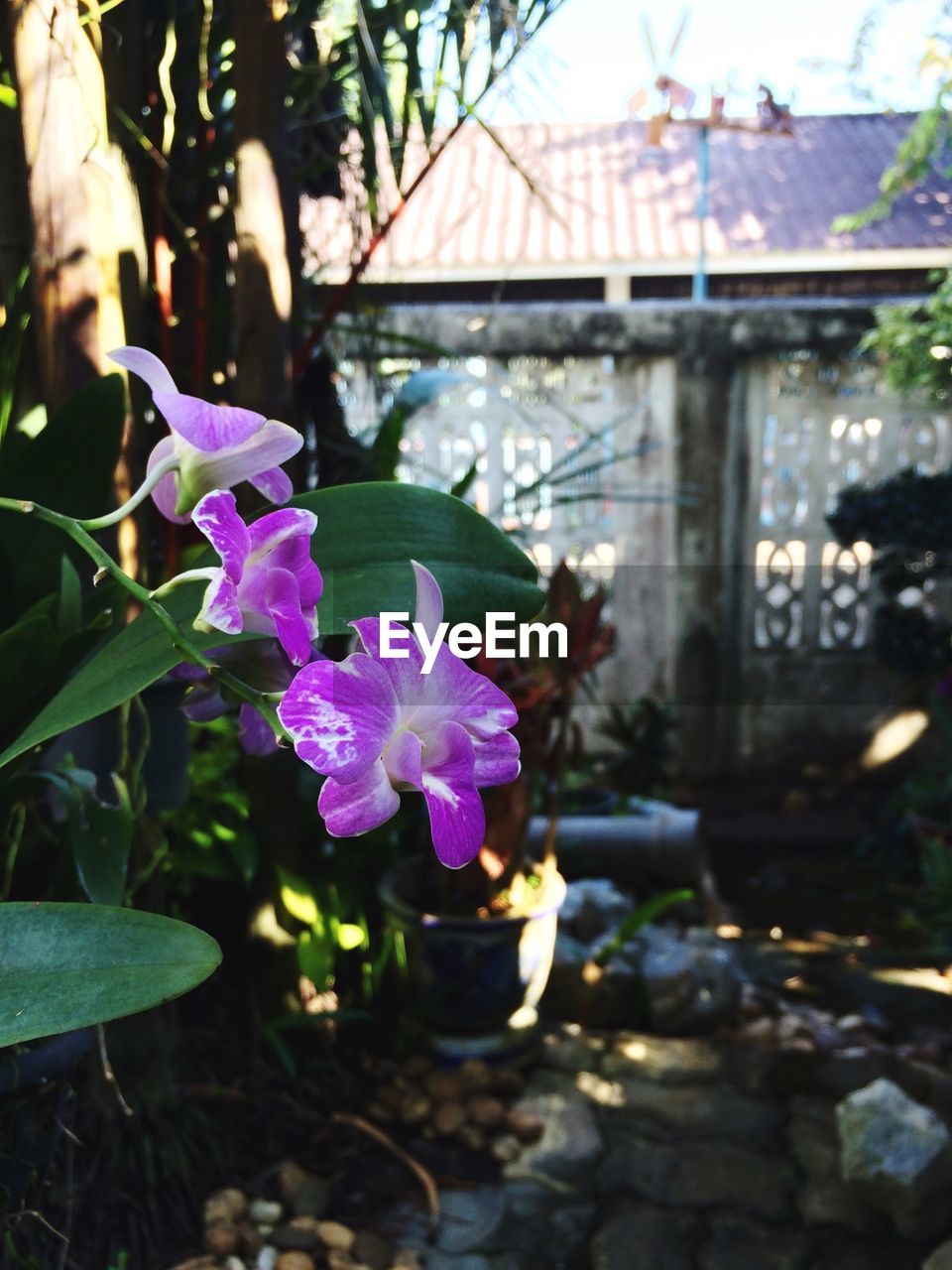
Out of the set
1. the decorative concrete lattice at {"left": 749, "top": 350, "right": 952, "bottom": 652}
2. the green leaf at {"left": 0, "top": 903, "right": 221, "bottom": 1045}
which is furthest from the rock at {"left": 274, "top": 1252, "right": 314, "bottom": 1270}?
the decorative concrete lattice at {"left": 749, "top": 350, "right": 952, "bottom": 652}

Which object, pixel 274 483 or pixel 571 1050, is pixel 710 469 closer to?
pixel 571 1050

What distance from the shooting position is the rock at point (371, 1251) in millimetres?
1406

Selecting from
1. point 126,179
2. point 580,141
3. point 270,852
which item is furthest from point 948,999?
point 580,141

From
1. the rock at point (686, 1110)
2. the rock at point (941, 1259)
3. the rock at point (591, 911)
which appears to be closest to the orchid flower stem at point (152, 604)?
the rock at point (941, 1259)

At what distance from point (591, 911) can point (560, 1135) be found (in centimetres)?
72

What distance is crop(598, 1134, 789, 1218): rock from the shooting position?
1.59 meters

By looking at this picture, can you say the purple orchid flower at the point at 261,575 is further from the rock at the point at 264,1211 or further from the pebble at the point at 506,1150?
the pebble at the point at 506,1150

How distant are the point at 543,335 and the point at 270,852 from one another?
2.30 meters

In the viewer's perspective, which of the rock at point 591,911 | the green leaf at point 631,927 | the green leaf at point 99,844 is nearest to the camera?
the green leaf at point 99,844

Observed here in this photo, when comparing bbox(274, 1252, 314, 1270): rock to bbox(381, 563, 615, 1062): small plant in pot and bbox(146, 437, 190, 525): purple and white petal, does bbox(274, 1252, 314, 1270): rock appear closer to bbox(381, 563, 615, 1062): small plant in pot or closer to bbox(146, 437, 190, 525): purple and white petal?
bbox(381, 563, 615, 1062): small plant in pot

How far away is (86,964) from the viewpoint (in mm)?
542

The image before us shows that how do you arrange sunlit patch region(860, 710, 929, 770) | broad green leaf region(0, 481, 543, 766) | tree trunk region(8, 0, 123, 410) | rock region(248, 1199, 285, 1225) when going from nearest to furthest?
broad green leaf region(0, 481, 543, 766), tree trunk region(8, 0, 123, 410), rock region(248, 1199, 285, 1225), sunlit patch region(860, 710, 929, 770)

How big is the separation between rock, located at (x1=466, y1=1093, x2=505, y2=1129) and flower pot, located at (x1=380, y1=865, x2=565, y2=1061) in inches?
3.7

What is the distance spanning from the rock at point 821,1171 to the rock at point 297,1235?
68 cm
